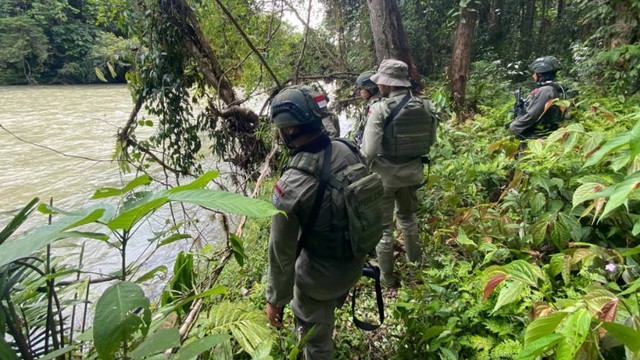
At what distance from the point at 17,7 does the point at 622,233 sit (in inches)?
1535

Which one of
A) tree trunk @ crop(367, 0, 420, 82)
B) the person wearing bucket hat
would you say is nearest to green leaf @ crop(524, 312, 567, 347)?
the person wearing bucket hat

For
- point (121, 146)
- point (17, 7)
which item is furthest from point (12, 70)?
point (121, 146)

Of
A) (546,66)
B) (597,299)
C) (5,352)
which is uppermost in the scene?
(546,66)

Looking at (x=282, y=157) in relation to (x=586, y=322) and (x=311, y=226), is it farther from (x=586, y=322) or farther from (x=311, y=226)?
(x=586, y=322)

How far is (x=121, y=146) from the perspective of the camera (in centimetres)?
507

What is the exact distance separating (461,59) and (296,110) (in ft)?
18.5

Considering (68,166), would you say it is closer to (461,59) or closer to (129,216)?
(461,59)

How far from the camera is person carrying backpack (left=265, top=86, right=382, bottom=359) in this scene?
5.77ft

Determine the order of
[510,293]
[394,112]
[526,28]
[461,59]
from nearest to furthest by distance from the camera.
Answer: [510,293] → [394,112] → [461,59] → [526,28]

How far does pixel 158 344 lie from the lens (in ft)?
2.68

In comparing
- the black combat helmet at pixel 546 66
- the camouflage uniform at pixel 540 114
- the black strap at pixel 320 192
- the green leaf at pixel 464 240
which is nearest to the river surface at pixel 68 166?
the black strap at pixel 320 192

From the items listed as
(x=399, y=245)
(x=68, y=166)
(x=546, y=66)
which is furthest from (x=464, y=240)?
(x=68, y=166)

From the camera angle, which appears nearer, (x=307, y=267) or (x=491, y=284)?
(x=491, y=284)

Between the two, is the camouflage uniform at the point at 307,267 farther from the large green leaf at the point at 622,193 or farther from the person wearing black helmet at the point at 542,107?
the person wearing black helmet at the point at 542,107
